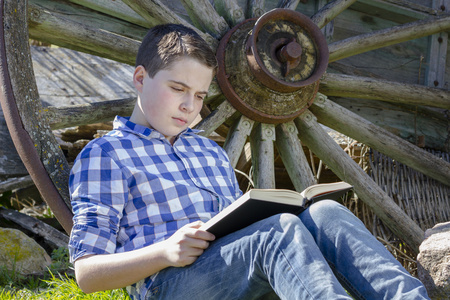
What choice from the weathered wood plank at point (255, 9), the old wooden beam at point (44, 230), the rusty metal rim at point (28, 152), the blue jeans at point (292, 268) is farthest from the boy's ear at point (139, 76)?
the old wooden beam at point (44, 230)

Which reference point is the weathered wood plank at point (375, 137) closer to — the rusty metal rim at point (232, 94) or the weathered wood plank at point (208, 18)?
the rusty metal rim at point (232, 94)

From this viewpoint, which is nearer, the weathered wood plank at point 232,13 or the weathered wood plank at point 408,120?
the weathered wood plank at point 232,13

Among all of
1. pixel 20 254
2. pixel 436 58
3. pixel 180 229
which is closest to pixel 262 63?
pixel 180 229

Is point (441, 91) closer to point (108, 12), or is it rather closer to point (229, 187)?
point (229, 187)

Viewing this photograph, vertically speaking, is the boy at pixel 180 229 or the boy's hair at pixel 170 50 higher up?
the boy's hair at pixel 170 50

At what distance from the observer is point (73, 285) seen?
202 cm

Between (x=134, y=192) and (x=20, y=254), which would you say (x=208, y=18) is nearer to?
(x=134, y=192)

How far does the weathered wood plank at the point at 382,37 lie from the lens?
114 inches

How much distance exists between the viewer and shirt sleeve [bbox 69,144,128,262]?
139cm

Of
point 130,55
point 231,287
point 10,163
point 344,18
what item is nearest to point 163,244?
point 231,287

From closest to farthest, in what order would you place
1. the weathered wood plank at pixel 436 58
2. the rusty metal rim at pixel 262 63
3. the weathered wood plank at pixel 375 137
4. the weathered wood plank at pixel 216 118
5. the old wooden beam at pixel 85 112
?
the old wooden beam at pixel 85 112 → the rusty metal rim at pixel 262 63 → the weathered wood plank at pixel 216 118 → the weathered wood plank at pixel 375 137 → the weathered wood plank at pixel 436 58

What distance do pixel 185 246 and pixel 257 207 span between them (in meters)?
0.21

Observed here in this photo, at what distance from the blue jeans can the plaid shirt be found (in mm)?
179

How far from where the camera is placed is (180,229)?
4.44 ft
